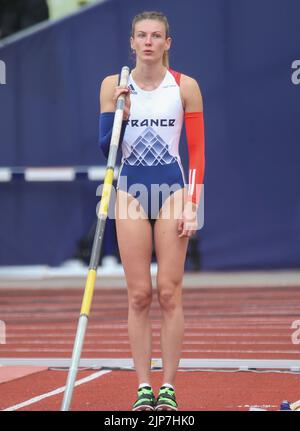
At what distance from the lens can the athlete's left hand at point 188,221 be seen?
5.58m

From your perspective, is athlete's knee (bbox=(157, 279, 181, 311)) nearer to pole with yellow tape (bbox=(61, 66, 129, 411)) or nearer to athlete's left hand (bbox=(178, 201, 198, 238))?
athlete's left hand (bbox=(178, 201, 198, 238))

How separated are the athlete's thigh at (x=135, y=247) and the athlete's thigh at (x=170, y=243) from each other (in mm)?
61

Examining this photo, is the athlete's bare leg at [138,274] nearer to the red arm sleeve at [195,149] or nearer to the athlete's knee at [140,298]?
the athlete's knee at [140,298]

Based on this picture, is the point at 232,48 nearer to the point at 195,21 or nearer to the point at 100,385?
the point at 195,21

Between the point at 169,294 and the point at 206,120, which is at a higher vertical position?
the point at 206,120

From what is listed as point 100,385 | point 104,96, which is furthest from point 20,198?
point 104,96

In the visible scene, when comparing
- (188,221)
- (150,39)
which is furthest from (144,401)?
(150,39)

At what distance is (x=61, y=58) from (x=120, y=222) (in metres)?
8.88

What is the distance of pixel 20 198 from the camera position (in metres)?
14.3

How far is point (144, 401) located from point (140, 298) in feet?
1.67

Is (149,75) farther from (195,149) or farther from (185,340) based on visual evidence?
(185,340)

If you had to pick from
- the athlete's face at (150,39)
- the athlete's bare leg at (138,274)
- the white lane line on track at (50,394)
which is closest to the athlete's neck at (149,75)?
the athlete's face at (150,39)

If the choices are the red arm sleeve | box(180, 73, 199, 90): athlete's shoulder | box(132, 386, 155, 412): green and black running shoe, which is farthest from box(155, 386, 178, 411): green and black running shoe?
box(180, 73, 199, 90): athlete's shoulder

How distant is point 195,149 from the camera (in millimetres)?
5707
